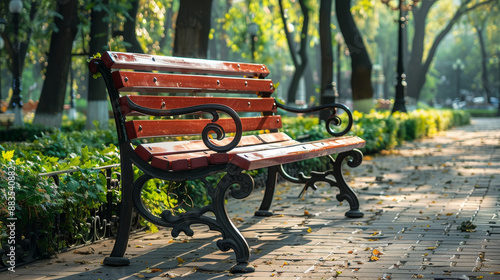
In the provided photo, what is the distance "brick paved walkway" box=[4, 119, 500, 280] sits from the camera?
4094 millimetres

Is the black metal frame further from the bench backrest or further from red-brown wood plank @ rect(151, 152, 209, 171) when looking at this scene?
red-brown wood plank @ rect(151, 152, 209, 171)

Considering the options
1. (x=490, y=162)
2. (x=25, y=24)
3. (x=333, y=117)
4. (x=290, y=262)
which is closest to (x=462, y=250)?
(x=290, y=262)

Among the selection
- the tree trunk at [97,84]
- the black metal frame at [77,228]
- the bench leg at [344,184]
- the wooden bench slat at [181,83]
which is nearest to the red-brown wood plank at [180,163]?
the wooden bench slat at [181,83]

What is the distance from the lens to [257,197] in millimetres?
7434

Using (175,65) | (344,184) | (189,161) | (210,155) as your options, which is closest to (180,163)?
(189,161)

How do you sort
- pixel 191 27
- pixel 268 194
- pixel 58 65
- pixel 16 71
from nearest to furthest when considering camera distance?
pixel 268 194
pixel 191 27
pixel 58 65
pixel 16 71

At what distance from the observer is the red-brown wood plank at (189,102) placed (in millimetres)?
Answer: 4426

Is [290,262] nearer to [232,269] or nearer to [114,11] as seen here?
[232,269]

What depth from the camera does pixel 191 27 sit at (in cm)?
1033

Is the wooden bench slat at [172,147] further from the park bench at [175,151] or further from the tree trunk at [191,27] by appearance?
the tree trunk at [191,27]

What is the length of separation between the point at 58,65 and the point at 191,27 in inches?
139

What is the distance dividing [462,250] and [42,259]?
8.56 feet

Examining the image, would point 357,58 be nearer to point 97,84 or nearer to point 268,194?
point 97,84

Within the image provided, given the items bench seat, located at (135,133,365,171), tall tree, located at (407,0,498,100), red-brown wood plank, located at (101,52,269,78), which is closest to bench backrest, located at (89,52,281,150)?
red-brown wood plank, located at (101,52,269,78)
